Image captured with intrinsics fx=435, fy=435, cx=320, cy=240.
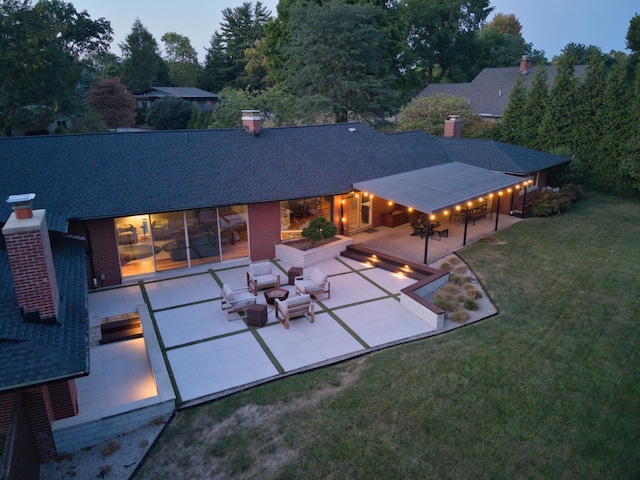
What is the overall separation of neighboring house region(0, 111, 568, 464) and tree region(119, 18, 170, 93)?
203 feet

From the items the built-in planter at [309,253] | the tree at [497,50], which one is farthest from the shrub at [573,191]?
the tree at [497,50]

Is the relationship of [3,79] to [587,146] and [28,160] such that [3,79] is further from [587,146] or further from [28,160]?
[587,146]

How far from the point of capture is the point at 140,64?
73.7 metres

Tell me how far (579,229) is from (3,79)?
152 feet

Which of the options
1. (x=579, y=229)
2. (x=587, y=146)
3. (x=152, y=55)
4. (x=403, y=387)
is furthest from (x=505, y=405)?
(x=152, y=55)

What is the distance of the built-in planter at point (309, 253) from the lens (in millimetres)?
16609

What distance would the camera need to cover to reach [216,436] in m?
8.12

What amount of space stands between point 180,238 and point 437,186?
10.6m

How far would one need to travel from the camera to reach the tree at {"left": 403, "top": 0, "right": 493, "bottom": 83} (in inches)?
2311

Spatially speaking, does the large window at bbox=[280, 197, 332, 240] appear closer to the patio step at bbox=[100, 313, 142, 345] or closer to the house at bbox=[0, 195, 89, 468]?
the patio step at bbox=[100, 313, 142, 345]

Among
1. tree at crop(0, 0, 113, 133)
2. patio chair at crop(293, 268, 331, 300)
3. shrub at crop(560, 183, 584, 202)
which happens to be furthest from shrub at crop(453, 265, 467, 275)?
tree at crop(0, 0, 113, 133)

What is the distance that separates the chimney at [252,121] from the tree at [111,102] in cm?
3728

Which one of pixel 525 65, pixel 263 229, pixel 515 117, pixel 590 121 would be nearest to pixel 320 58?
pixel 515 117

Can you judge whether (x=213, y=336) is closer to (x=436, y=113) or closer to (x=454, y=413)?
(x=454, y=413)
